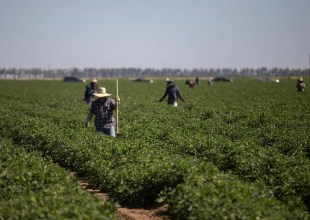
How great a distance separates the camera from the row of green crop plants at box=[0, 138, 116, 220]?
6.31 meters

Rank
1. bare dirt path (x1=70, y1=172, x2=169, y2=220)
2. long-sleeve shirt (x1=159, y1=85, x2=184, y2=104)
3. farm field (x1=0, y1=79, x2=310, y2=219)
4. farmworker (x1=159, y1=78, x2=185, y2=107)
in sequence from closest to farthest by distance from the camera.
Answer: farm field (x1=0, y1=79, x2=310, y2=219) → bare dirt path (x1=70, y1=172, x2=169, y2=220) → farmworker (x1=159, y1=78, x2=185, y2=107) → long-sleeve shirt (x1=159, y1=85, x2=184, y2=104)

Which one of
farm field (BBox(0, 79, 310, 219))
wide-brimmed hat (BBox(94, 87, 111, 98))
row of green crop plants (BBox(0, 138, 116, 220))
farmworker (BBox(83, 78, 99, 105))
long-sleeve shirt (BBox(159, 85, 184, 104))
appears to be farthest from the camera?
farmworker (BBox(83, 78, 99, 105))

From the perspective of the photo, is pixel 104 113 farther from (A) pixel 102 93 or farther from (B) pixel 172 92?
(B) pixel 172 92

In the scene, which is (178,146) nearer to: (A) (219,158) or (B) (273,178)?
(A) (219,158)

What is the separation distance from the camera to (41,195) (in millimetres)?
7258

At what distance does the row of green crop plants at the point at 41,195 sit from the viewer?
6312 millimetres

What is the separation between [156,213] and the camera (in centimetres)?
868

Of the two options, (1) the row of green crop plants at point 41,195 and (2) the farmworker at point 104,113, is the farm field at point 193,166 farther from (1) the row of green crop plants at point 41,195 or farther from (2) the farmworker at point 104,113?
(1) the row of green crop plants at point 41,195

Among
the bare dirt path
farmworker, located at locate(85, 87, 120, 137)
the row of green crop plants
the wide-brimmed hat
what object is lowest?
the bare dirt path

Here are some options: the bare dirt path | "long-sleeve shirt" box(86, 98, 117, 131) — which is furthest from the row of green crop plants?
"long-sleeve shirt" box(86, 98, 117, 131)

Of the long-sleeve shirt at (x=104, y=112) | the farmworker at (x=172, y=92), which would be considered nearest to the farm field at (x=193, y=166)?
the long-sleeve shirt at (x=104, y=112)

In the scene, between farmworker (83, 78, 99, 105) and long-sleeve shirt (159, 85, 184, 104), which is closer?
long-sleeve shirt (159, 85, 184, 104)

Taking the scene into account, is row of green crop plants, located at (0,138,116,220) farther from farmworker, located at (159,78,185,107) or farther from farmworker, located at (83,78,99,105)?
farmworker, located at (83,78,99,105)

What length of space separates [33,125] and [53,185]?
8583mm
